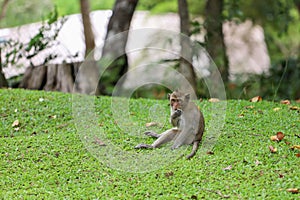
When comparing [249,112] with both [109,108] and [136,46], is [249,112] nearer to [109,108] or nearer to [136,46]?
[109,108]

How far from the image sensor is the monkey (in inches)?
165

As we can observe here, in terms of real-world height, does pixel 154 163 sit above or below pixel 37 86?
above

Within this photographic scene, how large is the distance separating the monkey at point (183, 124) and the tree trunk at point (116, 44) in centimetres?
360

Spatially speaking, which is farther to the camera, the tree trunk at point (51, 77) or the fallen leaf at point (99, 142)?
the tree trunk at point (51, 77)

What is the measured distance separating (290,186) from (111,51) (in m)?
4.94

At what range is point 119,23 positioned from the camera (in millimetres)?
8133

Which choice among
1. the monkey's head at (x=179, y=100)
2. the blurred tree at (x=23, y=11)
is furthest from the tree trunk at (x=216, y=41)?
the blurred tree at (x=23, y=11)

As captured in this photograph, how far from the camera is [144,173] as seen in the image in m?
4.07

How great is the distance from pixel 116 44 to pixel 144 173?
14.3ft

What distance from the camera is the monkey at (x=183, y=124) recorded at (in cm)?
420

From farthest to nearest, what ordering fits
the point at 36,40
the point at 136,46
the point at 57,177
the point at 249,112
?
the point at 136,46 < the point at 36,40 < the point at 249,112 < the point at 57,177

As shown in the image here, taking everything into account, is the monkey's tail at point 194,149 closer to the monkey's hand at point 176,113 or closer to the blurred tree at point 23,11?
the monkey's hand at point 176,113

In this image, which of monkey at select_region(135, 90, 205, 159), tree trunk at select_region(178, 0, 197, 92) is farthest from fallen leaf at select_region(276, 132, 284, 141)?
tree trunk at select_region(178, 0, 197, 92)

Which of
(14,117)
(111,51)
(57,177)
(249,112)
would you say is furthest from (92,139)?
(111,51)
